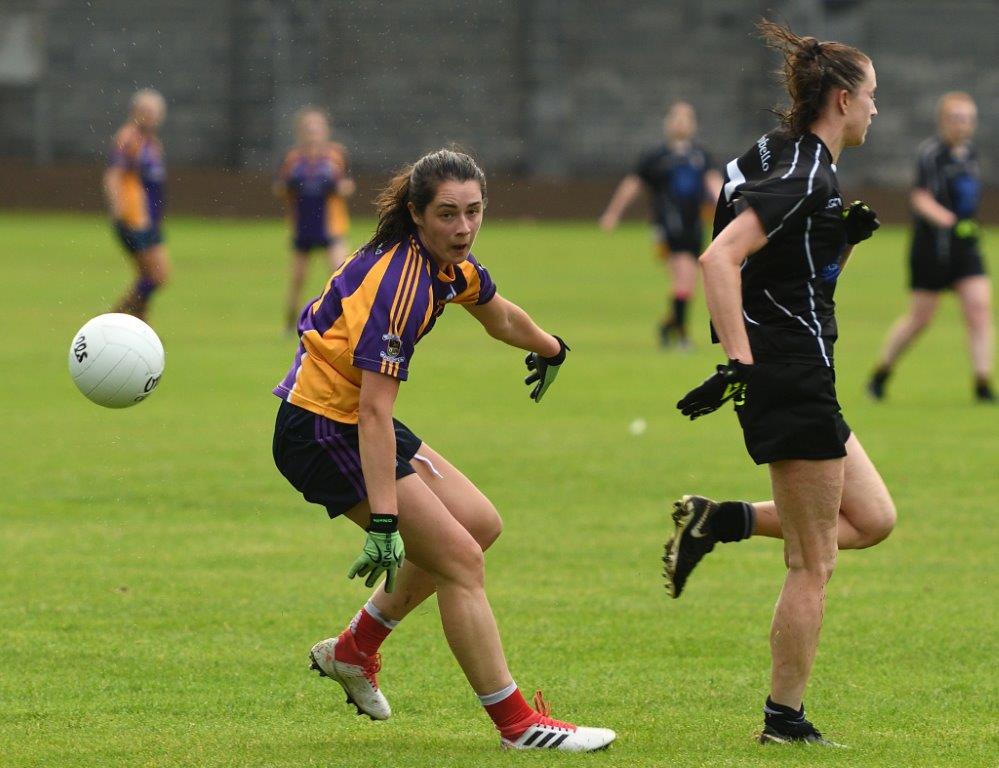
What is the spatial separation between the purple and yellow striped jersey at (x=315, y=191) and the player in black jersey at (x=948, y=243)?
756cm

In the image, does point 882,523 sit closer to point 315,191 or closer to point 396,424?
point 396,424

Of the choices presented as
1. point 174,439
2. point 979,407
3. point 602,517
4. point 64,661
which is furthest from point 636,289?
point 64,661

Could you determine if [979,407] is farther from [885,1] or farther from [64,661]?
[885,1]

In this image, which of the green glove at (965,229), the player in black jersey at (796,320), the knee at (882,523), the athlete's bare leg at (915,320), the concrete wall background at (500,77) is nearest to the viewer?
the player in black jersey at (796,320)

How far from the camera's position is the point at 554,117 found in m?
41.1

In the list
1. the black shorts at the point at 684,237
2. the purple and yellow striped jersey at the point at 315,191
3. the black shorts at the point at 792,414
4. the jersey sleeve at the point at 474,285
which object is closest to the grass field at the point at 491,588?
the black shorts at the point at 792,414

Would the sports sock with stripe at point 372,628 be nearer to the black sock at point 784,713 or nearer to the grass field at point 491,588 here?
the grass field at point 491,588

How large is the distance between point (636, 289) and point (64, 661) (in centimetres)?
1993

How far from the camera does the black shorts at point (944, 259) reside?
531 inches

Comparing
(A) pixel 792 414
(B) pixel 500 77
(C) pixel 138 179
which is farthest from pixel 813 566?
(B) pixel 500 77

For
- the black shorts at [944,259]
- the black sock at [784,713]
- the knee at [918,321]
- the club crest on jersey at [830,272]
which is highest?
the club crest on jersey at [830,272]

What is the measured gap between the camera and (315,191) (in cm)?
1931

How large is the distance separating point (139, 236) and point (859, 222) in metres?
13.1

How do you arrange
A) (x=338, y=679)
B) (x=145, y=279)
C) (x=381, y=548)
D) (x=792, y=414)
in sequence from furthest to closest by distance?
(x=145, y=279)
(x=338, y=679)
(x=792, y=414)
(x=381, y=548)
